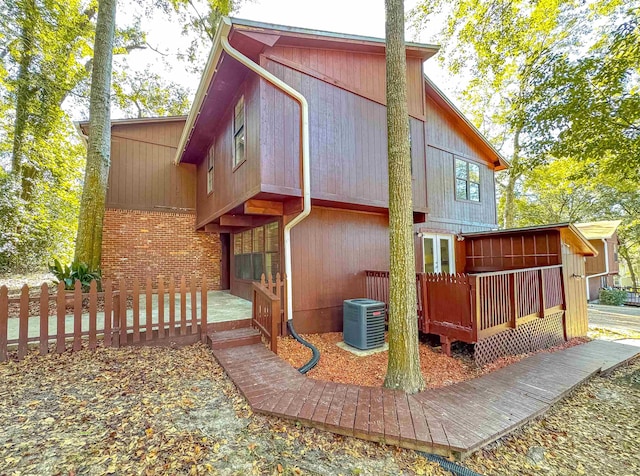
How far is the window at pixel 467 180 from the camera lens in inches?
408

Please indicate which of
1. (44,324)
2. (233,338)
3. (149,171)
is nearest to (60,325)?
(44,324)

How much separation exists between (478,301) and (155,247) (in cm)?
938

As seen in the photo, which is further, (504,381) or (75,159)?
(75,159)

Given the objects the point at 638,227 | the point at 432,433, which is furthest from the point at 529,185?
the point at 432,433

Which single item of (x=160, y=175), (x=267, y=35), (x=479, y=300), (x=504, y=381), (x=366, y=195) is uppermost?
(x=267, y=35)

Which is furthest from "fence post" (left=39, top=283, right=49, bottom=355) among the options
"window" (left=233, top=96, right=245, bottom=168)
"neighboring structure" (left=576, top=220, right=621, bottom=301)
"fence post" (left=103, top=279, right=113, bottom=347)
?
"neighboring structure" (left=576, top=220, right=621, bottom=301)

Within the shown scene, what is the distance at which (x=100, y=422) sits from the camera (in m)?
2.70

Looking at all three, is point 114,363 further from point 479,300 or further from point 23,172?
point 23,172

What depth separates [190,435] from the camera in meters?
2.56

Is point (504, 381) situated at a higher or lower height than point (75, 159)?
lower

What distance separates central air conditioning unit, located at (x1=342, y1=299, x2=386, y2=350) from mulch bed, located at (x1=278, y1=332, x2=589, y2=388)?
27cm

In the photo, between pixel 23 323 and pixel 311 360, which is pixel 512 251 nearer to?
pixel 311 360

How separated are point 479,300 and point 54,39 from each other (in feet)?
52.6

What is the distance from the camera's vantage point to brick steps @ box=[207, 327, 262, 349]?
15.2 ft
